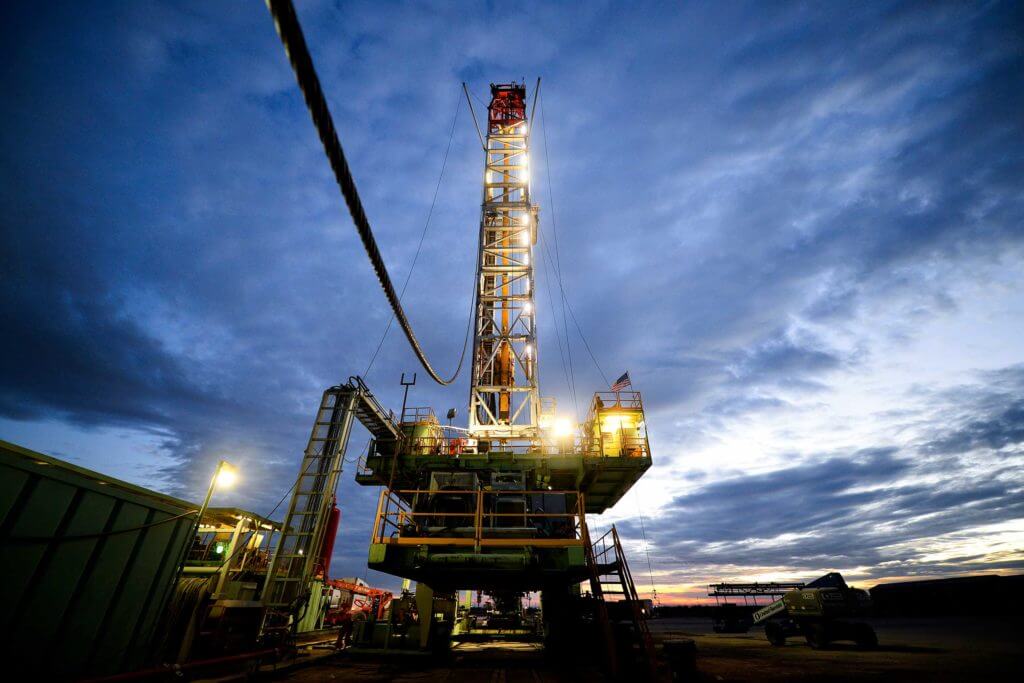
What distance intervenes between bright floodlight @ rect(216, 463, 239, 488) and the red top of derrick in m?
32.6

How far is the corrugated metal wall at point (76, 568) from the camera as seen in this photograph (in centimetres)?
441

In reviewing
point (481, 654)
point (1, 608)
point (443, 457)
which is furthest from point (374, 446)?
point (1, 608)

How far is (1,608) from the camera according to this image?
4.25m

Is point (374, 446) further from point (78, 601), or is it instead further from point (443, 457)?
point (78, 601)

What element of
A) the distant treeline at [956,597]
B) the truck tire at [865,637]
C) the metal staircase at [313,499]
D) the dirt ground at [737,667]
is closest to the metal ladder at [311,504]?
the metal staircase at [313,499]

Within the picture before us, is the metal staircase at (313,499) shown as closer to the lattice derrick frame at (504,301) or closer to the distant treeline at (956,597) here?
the lattice derrick frame at (504,301)

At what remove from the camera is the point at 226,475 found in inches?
317

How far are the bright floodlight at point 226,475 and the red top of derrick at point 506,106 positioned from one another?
32.6 meters

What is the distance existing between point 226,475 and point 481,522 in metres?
5.75

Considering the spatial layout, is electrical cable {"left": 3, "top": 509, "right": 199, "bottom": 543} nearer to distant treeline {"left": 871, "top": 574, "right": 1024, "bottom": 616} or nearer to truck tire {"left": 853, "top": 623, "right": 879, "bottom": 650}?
truck tire {"left": 853, "top": 623, "right": 879, "bottom": 650}

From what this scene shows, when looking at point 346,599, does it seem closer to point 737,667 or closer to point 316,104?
point 737,667

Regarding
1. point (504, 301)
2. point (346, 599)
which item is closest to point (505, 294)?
point (504, 301)

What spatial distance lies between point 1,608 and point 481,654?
1357cm

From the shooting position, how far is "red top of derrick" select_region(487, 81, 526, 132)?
33125 millimetres
